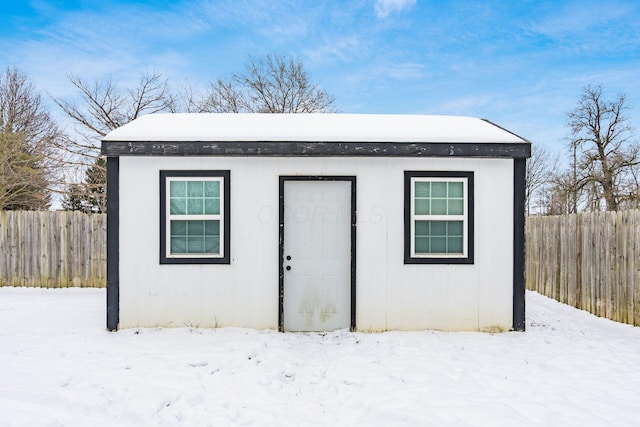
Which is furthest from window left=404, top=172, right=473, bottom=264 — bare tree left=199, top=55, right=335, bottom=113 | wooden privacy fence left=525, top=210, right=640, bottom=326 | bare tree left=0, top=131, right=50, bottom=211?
bare tree left=0, top=131, right=50, bottom=211

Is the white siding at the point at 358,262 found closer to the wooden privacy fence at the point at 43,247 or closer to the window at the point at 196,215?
the window at the point at 196,215

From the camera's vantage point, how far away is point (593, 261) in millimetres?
6254

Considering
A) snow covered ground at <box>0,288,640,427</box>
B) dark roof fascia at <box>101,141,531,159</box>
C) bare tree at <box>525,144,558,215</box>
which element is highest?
bare tree at <box>525,144,558,215</box>

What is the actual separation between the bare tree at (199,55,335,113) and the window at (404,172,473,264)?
1402cm

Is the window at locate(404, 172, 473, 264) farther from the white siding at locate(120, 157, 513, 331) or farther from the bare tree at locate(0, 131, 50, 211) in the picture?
the bare tree at locate(0, 131, 50, 211)

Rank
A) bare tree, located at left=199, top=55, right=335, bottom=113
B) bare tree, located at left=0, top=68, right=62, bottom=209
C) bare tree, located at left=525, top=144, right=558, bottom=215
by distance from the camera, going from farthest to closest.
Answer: bare tree, located at left=525, top=144, right=558, bottom=215 < bare tree, located at left=199, top=55, right=335, bottom=113 < bare tree, located at left=0, top=68, right=62, bottom=209

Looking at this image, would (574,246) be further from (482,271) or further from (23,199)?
(23,199)

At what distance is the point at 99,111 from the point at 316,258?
14.5 m

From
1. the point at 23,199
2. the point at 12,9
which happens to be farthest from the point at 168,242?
the point at 12,9

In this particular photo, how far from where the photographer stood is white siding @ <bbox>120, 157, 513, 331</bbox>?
5211 millimetres

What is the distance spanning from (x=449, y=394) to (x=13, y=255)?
10192mm

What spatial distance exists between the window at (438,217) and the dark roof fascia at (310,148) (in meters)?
0.36

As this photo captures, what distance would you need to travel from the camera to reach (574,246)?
22.3 ft

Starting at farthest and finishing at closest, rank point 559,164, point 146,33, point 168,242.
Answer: point 559,164 → point 146,33 → point 168,242
